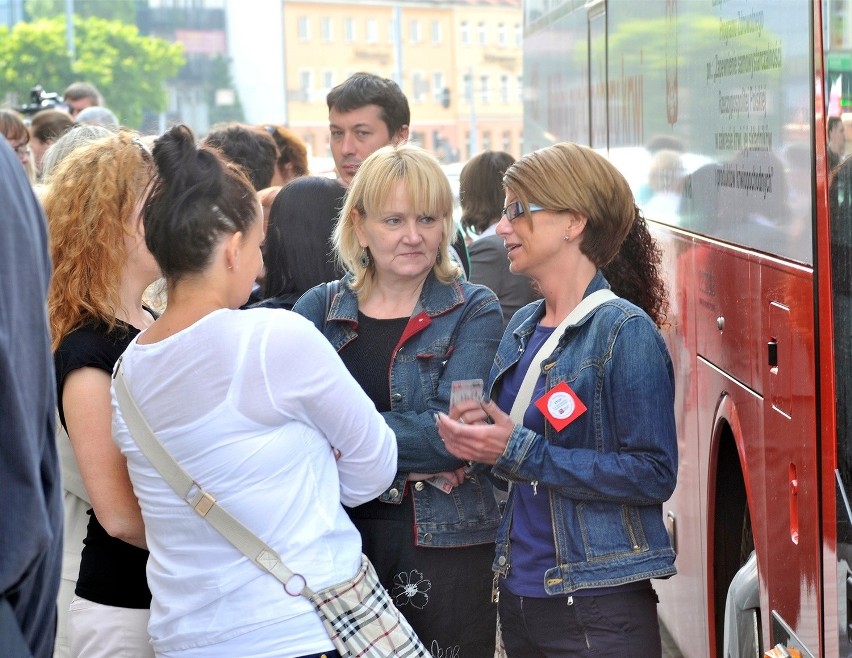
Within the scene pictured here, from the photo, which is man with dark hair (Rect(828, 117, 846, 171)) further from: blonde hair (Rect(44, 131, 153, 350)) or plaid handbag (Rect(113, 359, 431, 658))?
blonde hair (Rect(44, 131, 153, 350))

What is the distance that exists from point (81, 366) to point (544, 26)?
5621 millimetres

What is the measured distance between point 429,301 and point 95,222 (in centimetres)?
84

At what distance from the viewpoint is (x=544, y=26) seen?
7613mm

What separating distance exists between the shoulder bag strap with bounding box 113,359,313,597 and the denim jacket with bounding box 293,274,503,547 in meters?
0.75

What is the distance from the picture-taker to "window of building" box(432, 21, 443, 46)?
96.8 meters

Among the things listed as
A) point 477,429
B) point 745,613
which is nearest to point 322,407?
point 477,429

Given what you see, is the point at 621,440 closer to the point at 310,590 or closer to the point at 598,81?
the point at 310,590

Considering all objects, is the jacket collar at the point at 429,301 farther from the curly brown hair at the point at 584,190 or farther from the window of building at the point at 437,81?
the window of building at the point at 437,81

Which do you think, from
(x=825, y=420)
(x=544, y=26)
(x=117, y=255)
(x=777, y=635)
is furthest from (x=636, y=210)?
(x=544, y=26)

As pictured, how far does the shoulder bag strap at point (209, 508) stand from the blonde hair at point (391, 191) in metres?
1.03

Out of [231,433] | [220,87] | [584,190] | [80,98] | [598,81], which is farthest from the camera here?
[220,87]

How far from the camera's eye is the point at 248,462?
217cm

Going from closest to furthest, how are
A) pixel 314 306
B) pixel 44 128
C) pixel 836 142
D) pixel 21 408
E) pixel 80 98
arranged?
1. pixel 21 408
2. pixel 836 142
3. pixel 314 306
4. pixel 44 128
5. pixel 80 98

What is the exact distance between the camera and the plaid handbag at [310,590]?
2186mm
